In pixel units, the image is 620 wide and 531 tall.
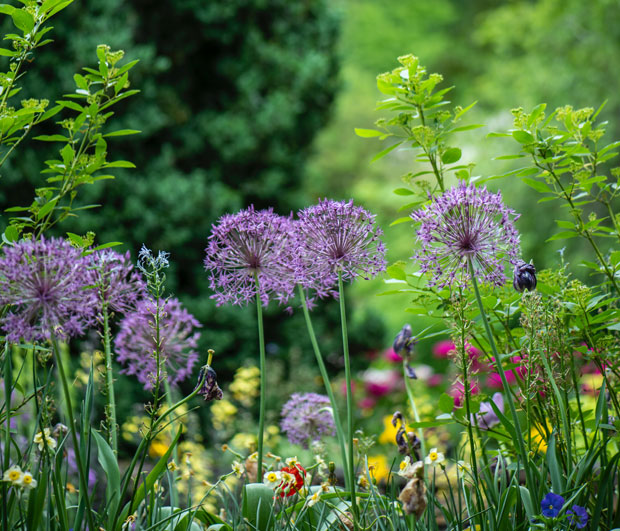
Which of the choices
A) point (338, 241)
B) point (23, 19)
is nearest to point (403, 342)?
point (338, 241)

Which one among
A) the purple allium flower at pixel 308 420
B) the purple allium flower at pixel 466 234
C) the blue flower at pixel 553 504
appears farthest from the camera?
the purple allium flower at pixel 308 420

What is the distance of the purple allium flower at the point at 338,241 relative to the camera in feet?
5.65

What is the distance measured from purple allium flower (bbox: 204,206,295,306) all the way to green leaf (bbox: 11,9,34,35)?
748mm

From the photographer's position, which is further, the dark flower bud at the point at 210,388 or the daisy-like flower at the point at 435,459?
the daisy-like flower at the point at 435,459

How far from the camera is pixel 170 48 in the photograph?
6883 mm

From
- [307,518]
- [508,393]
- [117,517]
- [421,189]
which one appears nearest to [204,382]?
[117,517]

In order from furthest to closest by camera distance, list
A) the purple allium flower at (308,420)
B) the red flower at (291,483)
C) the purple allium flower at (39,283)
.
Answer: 1. the purple allium flower at (308,420)
2. the red flower at (291,483)
3. the purple allium flower at (39,283)

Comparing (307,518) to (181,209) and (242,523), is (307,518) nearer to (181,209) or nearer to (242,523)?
(242,523)

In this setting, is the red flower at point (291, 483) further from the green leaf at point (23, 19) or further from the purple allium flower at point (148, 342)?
the green leaf at point (23, 19)

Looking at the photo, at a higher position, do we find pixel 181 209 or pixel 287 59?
pixel 287 59

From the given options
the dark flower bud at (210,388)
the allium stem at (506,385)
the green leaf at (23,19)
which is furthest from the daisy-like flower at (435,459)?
the green leaf at (23,19)

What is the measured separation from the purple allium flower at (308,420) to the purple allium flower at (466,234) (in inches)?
40.3

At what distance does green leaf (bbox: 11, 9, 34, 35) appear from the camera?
5.65 feet

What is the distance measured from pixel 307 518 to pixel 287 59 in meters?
6.13
